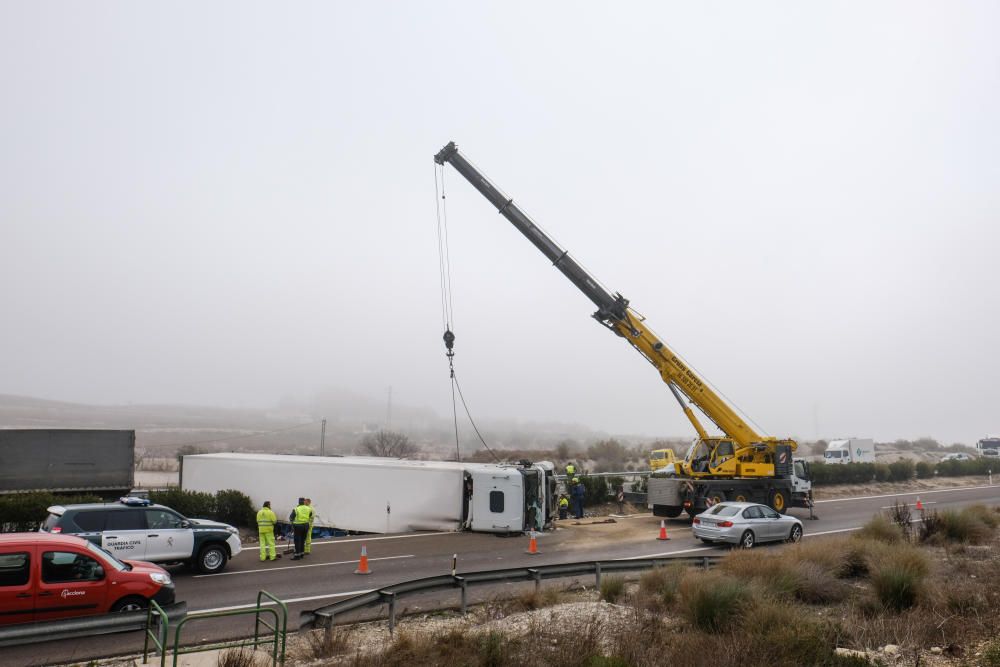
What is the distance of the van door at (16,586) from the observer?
9461 millimetres

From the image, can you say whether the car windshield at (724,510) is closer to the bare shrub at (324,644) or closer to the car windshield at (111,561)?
the bare shrub at (324,644)

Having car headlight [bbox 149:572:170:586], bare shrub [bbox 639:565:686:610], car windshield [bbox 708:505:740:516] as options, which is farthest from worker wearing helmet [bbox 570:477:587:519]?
car headlight [bbox 149:572:170:586]

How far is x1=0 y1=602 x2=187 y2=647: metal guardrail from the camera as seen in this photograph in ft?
25.1

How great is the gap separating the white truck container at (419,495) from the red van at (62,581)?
37.7 feet

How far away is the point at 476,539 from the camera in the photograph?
20.8 m

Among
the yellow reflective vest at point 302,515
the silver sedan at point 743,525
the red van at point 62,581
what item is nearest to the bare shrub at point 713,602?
the silver sedan at point 743,525

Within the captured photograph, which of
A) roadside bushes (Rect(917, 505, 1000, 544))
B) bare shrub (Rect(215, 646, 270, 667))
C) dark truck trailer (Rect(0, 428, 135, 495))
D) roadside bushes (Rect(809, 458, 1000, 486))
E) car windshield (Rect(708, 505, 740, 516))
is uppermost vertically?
dark truck trailer (Rect(0, 428, 135, 495))

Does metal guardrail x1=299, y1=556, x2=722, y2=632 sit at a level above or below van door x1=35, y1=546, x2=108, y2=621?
below

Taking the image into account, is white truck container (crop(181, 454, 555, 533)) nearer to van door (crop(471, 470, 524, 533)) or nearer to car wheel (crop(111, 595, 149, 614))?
van door (crop(471, 470, 524, 533))

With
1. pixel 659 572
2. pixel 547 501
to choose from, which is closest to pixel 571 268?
pixel 547 501

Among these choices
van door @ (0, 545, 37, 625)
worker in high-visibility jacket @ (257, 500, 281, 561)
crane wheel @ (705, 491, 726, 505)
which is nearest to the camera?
van door @ (0, 545, 37, 625)

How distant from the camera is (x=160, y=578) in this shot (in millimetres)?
10867

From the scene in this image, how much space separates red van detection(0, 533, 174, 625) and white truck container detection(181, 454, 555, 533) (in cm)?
1150

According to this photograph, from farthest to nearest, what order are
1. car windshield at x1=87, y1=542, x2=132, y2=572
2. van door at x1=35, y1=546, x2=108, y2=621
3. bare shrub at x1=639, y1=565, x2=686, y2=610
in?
1. bare shrub at x1=639, y1=565, x2=686, y2=610
2. car windshield at x1=87, y1=542, x2=132, y2=572
3. van door at x1=35, y1=546, x2=108, y2=621
